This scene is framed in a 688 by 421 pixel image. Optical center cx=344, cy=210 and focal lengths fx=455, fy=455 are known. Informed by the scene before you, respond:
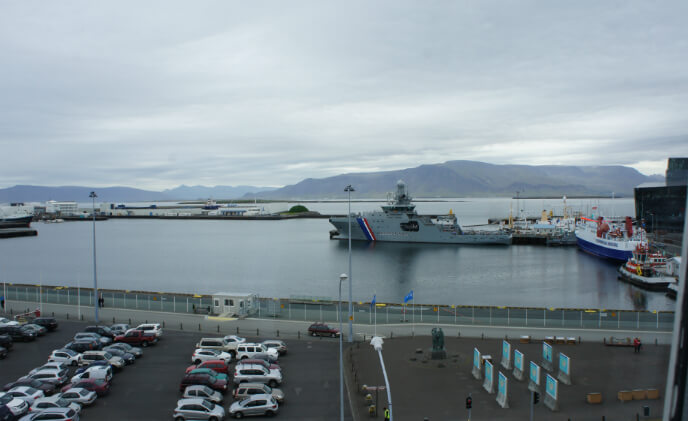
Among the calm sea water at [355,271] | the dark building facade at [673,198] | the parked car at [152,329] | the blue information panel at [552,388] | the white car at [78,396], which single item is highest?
the dark building facade at [673,198]

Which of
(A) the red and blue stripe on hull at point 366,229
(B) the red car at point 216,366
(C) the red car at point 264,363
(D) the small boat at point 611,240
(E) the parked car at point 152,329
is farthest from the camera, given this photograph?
(A) the red and blue stripe on hull at point 366,229

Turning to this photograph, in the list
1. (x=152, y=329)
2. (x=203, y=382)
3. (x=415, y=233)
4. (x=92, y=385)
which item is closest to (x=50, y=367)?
(x=92, y=385)

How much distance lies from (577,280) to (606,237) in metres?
12.0

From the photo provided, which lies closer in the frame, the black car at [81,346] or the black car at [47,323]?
the black car at [81,346]

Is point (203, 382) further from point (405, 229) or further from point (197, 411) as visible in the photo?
point (405, 229)

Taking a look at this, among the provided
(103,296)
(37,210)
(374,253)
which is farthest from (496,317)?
(37,210)

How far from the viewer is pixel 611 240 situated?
40375 millimetres

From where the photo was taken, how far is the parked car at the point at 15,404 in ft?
28.7

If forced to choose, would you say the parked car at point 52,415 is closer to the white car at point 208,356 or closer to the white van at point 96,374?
the white van at point 96,374

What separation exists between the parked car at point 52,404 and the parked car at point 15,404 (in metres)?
0.21

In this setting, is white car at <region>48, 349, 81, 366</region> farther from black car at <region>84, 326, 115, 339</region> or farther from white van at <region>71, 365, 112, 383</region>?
black car at <region>84, 326, 115, 339</region>

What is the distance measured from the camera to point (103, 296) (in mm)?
18812

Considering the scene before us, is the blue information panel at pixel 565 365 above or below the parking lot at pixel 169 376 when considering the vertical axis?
above

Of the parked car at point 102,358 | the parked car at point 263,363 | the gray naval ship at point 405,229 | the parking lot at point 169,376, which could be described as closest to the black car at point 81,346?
the parking lot at point 169,376
